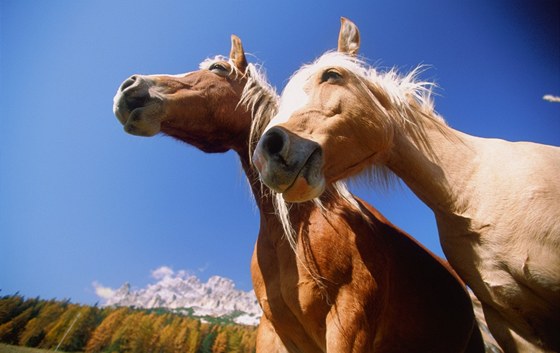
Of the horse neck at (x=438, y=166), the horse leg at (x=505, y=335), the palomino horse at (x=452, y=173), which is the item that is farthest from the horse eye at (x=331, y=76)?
the horse leg at (x=505, y=335)

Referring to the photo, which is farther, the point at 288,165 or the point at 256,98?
the point at 256,98

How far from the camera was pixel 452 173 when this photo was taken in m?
2.20

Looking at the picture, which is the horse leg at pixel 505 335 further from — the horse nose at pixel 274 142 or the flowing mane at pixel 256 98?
the flowing mane at pixel 256 98

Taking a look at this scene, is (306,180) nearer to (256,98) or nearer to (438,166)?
(438,166)

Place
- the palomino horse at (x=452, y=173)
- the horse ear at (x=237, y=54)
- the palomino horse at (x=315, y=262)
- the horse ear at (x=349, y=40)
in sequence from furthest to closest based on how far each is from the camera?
the horse ear at (x=237, y=54)
the horse ear at (x=349, y=40)
the palomino horse at (x=315, y=262)
the palomino horse at (x=452, y=173)

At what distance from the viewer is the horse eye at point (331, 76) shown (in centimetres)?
217

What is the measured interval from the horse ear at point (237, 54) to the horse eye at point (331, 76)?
1462mm

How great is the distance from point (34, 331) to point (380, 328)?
47992 mm

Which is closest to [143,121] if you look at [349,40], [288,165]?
[288,165]

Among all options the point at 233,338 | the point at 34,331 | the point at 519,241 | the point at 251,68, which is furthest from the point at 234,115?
the point at 34,331

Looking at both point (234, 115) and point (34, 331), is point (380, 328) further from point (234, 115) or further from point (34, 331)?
point (34, 331)

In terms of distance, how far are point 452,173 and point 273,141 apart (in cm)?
151

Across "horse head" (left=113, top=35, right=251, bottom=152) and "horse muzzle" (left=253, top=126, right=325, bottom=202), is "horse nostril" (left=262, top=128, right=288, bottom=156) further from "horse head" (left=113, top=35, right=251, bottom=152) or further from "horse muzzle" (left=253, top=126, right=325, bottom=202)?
"horse head" (left=113, top=35, right=251, bottom=152)

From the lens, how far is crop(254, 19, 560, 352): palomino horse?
1664mm
